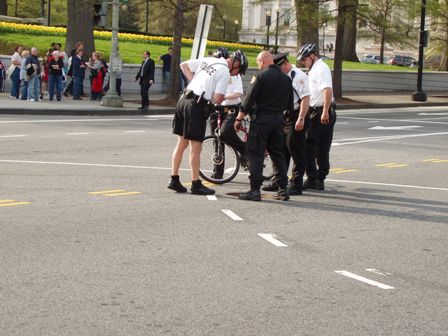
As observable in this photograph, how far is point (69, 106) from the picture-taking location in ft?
92.6

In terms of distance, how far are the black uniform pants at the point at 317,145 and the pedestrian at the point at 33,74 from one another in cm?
1686

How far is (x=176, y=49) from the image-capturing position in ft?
107

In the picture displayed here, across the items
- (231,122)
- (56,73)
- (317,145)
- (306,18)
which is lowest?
(317,145)

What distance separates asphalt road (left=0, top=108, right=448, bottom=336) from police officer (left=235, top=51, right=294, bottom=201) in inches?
17.5

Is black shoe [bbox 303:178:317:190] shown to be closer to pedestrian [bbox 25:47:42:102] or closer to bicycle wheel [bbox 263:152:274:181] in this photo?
bicycle wheel [bbox 263:152:274:181]

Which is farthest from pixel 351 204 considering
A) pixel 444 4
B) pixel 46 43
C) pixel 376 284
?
pixel 444 4

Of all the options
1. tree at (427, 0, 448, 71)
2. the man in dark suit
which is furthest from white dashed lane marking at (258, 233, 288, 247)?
tree at (427, 0, 448, 71)

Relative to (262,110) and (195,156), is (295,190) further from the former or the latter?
(195,156)

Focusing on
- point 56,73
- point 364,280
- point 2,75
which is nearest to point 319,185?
point 364,280

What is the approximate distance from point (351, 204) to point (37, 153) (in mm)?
6226

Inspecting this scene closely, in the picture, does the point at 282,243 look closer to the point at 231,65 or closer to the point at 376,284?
the point at 376,284

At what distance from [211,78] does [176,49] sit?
2074 centimetres

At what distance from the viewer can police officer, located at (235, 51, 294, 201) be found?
11.9m

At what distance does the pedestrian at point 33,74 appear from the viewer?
28719 mm
